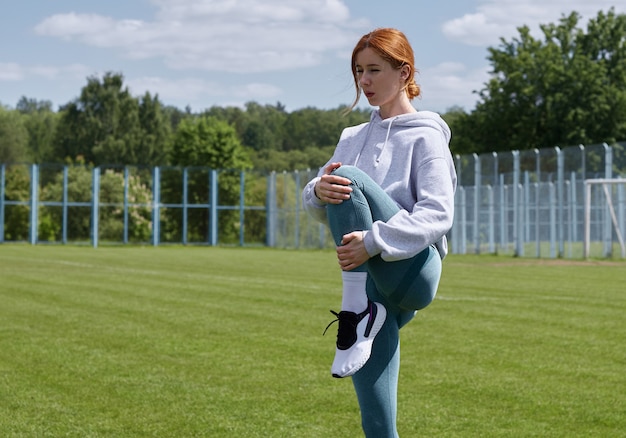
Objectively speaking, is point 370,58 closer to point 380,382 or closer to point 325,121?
point 380,382

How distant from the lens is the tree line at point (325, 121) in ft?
197

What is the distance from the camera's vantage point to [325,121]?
124250 mm

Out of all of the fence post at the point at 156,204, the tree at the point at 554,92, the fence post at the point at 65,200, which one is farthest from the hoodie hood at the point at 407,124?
the tree at the point at 554,92

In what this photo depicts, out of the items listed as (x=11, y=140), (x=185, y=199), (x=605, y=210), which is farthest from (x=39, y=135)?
(x=605, y=210)

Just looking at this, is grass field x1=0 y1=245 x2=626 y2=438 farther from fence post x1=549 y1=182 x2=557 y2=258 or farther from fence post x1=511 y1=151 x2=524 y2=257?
fence post x1=511 y1=151 x2=524 y2=257

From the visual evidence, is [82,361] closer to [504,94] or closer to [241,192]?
[241,192]

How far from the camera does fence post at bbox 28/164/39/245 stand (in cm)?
4919

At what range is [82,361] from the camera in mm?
8914

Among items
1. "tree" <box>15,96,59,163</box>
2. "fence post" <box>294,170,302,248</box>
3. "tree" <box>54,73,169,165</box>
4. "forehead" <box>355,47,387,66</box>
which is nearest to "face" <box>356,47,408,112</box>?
"forehead" <box>355,47,387,66</box>

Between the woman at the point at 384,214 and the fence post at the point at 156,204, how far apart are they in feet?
157

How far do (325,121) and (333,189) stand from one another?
121269 mm

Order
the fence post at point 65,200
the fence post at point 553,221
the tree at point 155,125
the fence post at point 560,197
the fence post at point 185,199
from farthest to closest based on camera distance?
the tree at point 155,125
the fence post at point 185,199
the fence post at point 65,200
the fence post at point 553,221
the fence post at point 560,197

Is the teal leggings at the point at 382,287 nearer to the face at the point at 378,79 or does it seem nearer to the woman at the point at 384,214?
the woman at the point at 384,214

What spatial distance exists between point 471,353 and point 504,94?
55.6 meters
